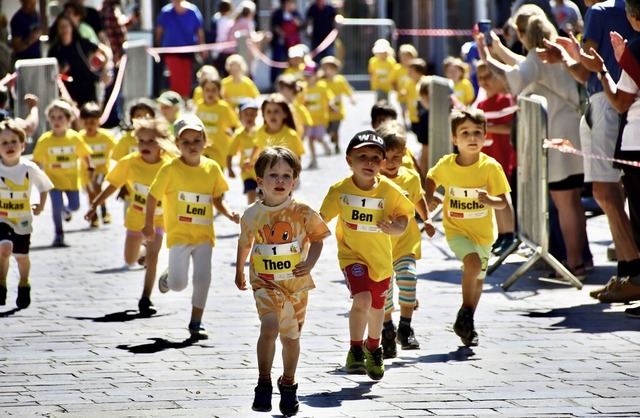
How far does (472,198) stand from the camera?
29.6ft

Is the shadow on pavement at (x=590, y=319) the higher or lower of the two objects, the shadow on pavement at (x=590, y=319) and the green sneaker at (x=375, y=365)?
the lower

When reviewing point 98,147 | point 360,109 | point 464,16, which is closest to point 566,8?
point 98,147

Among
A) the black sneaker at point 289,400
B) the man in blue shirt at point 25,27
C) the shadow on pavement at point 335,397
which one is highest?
the man in blue shirt at point 25,27

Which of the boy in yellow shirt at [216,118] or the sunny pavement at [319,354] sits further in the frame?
the boy in yellow shirt at [216,118]

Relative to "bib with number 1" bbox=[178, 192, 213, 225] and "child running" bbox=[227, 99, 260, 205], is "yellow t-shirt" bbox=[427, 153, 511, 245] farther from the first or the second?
"child running" bbox=[227, 99, 260, 205]

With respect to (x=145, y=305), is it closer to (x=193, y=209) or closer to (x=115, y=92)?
(x=193, y=209)

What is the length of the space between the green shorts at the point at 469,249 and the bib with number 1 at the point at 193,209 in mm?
1607

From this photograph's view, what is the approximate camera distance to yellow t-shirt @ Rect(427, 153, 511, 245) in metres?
9.01

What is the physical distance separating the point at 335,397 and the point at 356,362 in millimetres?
586

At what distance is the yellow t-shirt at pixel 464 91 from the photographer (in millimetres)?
19406

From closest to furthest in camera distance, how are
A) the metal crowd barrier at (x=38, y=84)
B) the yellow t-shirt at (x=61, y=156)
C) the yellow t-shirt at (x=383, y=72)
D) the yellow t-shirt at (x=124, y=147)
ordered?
1. the yellow t-shirt at (x=124, y=147)
2. the yellow t-shirt at (x=61, y=156)
3. the metal crowd barrier at (x=38, y=84)
4. the yellow t-shirt at (x=383, y=72)

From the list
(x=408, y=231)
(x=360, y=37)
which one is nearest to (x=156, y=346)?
(x=408, y=231)

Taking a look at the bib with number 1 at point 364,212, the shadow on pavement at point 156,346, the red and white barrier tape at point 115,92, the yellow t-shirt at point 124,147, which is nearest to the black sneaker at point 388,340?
the bib with number 1 at point 364,212

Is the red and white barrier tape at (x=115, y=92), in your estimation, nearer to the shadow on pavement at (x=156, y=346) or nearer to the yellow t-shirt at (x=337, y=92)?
the yellow t-shirt at (x=337, y=92)
